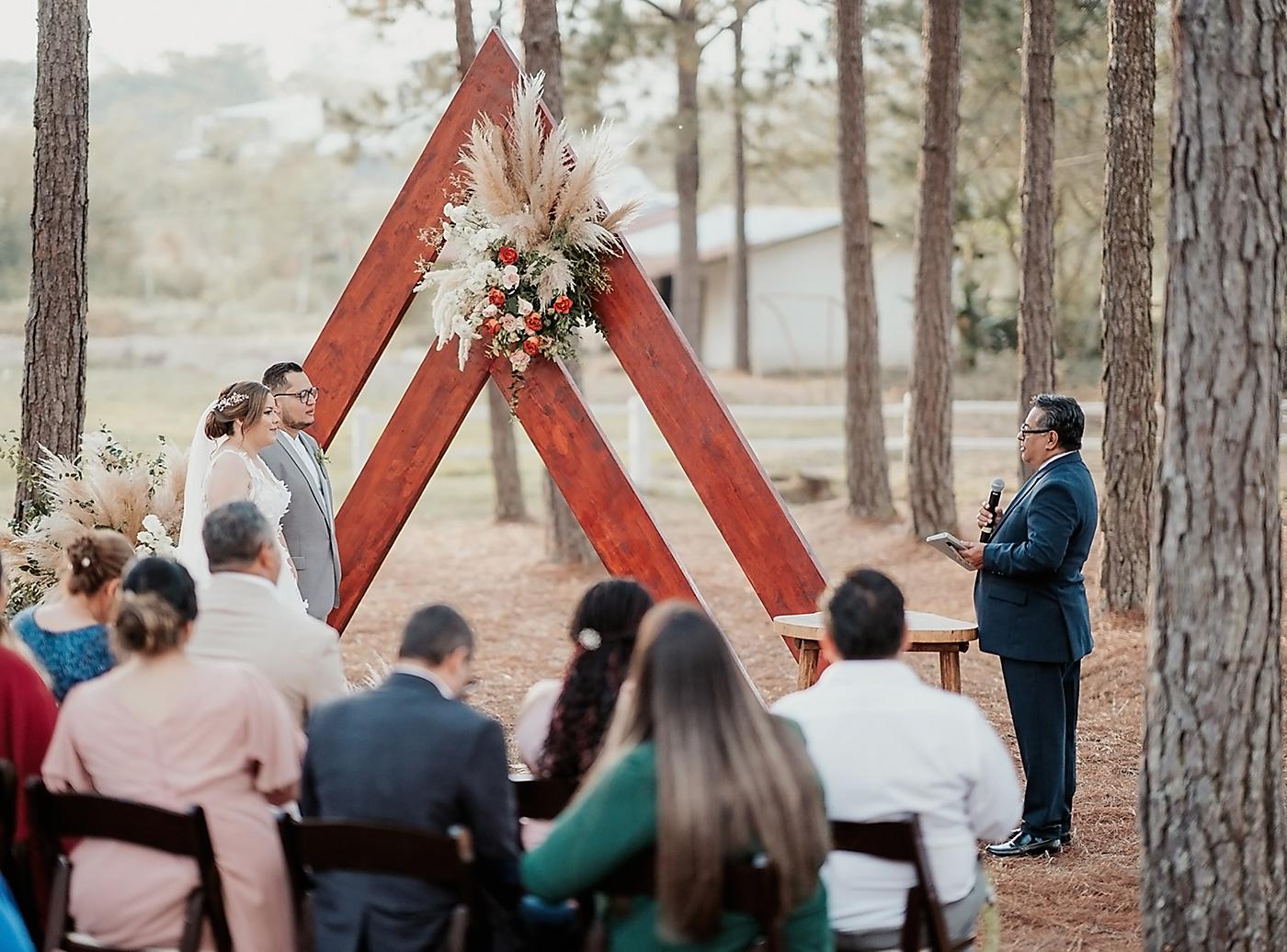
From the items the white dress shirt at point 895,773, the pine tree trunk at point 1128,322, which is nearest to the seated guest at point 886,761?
the white dress shirt at point 895,773

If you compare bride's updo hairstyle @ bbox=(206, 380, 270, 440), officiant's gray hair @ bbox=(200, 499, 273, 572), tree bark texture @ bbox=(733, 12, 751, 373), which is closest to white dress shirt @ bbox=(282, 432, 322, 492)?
bride's updo hairstyle @ bbox=(206, 380, 270, 440)

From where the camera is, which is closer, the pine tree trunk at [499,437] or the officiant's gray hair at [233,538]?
the officiant's gray hair at [233,538]

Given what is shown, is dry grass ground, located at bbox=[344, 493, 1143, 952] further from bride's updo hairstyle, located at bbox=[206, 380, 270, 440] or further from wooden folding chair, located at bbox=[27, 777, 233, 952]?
bride's updo hairstyle, located at bbox=[206, 380, 270, 440]

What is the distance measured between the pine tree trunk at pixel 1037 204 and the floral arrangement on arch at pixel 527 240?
5.19 m

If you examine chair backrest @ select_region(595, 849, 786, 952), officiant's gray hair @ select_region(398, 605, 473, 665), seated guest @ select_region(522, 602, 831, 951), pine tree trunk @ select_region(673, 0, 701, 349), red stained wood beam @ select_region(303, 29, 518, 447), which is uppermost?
pine tree trunk @ select_region(673, 0, 701, 349)

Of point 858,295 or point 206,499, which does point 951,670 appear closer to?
point 206,499

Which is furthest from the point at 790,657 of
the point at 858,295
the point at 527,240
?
the point at 858,295

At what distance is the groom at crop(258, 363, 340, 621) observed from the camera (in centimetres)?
640

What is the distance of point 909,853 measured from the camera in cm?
347

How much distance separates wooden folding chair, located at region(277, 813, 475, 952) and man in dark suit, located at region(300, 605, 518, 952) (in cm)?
5

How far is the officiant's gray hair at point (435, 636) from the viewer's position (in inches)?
135

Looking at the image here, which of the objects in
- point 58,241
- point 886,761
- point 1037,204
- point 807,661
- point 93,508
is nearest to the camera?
point 886,761

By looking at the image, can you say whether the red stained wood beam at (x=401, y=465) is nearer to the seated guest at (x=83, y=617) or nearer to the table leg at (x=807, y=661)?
the table leg at (x=807, y=661)

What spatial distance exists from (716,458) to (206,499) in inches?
90.0
